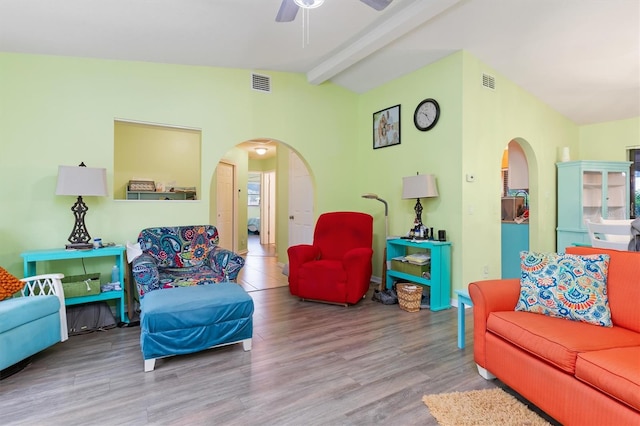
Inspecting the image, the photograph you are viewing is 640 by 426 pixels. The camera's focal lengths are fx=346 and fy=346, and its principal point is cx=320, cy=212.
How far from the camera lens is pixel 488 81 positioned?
4.09 metres

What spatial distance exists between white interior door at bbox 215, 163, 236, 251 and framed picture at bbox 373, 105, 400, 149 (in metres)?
3.37

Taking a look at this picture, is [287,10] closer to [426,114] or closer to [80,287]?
[426,114]

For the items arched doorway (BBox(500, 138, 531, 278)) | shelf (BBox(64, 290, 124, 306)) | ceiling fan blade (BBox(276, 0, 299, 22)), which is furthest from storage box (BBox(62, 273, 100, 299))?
arched doorway (BBox(500, 138, 531, 278))

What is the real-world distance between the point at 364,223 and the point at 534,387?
2.61 m

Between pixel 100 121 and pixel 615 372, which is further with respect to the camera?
pixel 100 121

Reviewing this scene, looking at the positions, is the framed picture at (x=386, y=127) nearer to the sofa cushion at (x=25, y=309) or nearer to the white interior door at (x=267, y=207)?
the sofa cushion at (x=25, y=309)

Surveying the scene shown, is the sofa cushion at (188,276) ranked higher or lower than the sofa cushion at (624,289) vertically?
lower

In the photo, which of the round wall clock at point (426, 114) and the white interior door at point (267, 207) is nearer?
the round wall clock at point (426, 114)

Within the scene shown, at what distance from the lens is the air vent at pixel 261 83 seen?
14.5 ft

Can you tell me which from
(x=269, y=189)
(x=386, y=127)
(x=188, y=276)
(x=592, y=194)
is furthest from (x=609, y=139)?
(x=269, y=189)

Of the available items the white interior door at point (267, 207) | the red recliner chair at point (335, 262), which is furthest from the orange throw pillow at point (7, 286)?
the white interior door at point (267, 207)

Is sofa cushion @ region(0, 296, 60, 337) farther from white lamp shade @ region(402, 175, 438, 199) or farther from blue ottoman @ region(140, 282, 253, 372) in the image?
white lamp shade @ region(402, 175, 438, 199)

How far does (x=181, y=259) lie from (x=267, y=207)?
6192 millimetres

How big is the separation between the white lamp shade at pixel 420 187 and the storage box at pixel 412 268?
794mm
